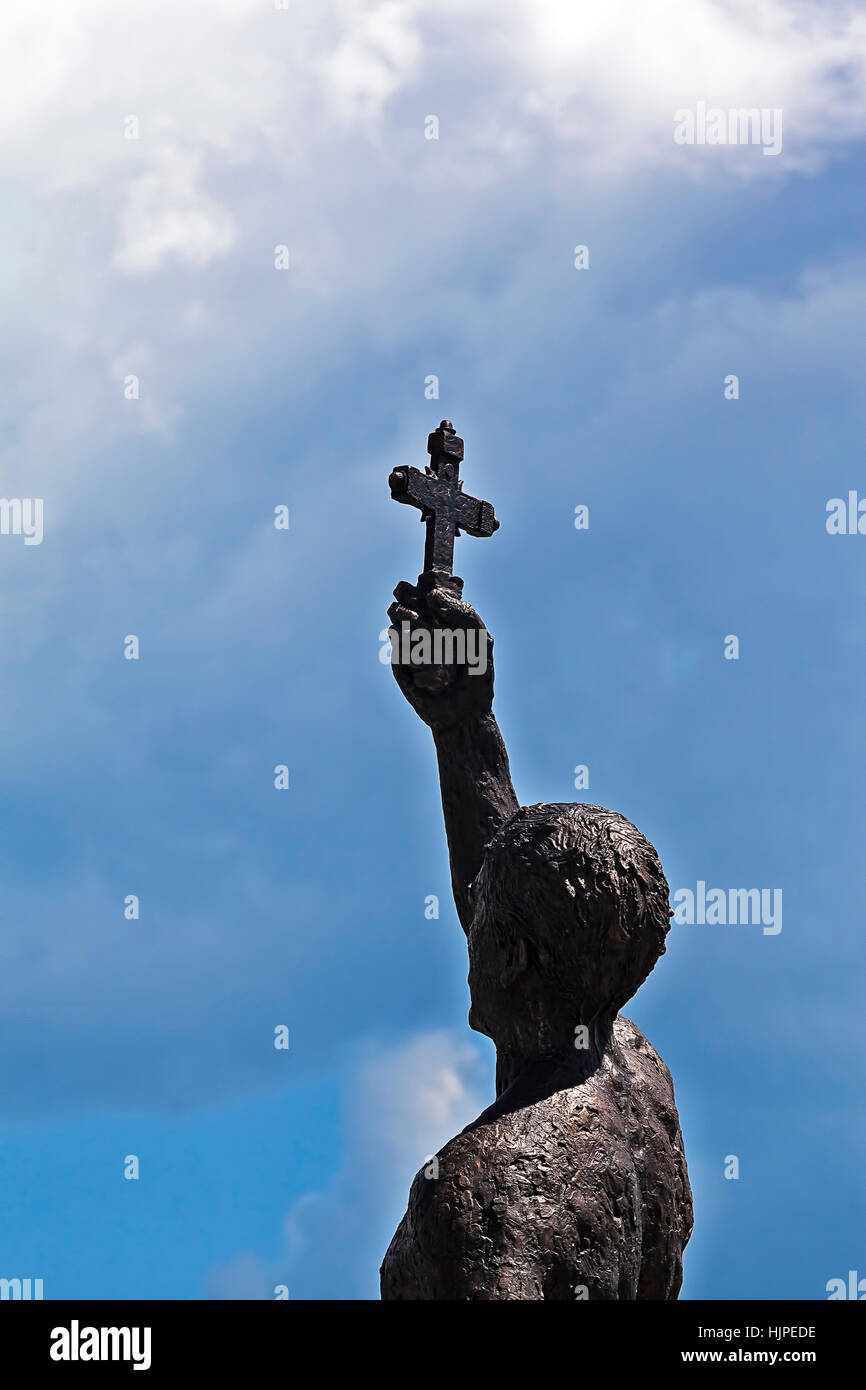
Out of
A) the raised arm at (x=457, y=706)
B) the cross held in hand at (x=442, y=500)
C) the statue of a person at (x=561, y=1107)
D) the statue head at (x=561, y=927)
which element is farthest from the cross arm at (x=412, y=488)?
the statue head at (x=561, y=927)

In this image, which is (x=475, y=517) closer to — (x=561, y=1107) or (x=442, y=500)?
(x=442, y=500)

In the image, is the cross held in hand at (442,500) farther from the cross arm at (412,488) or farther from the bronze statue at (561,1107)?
the bronze statue at (561,1107)

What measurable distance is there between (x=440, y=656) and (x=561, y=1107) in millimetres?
2391

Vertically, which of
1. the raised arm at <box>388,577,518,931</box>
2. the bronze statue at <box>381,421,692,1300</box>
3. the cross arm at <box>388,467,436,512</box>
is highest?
the cross arm at <box>388,467,436,512</box>

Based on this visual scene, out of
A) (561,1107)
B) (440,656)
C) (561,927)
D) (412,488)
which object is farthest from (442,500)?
(561,1107)

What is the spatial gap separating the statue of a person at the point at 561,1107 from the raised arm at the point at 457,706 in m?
1.25

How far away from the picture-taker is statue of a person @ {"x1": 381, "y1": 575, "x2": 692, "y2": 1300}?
22.3 feet

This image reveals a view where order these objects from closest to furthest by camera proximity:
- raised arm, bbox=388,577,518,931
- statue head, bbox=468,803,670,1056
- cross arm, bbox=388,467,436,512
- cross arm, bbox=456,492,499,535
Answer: statue head, bbox=468,803,670,1056 → raised arm, bbox=388,577,518,931 → cross arm, bbox=388,467,436,512 → cross arm, bbox=456,492,499,535

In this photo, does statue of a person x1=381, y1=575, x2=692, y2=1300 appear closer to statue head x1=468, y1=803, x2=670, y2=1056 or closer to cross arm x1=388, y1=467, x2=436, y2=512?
statue head x1=468, y1=803, x2=670, y2=1056

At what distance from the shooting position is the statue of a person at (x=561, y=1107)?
6809mm

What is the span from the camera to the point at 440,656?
29.5 feet

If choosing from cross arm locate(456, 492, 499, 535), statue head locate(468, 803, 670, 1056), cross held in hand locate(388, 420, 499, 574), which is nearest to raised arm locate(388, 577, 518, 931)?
cross held in hand locate(388, 420, 499, 574)

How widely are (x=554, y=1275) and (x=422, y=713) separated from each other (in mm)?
2934
